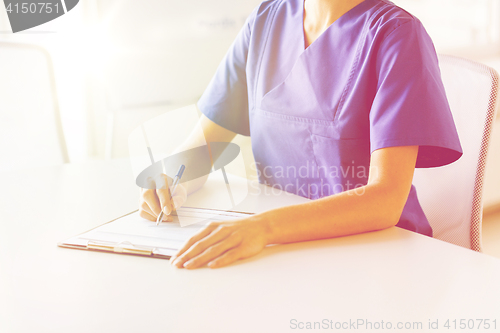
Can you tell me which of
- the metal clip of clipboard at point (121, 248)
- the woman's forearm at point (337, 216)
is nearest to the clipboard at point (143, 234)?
the metal clip of clipboard at point (121, 248)

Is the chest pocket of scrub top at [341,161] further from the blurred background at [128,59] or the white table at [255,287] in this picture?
the blurred background at [128,59]

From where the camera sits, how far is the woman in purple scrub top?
65cm

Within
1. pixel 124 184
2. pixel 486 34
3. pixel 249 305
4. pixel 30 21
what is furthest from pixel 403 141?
pixel 486 34

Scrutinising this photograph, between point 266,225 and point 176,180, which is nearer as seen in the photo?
point 266,225

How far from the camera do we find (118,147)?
77.6 inches

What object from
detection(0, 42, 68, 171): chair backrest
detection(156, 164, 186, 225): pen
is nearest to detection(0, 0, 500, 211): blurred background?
detection(0, 42, 68, 171): chair backrest

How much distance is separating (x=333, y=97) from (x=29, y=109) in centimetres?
111

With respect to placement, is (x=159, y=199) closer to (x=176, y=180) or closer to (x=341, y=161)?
(x=176, y=180)

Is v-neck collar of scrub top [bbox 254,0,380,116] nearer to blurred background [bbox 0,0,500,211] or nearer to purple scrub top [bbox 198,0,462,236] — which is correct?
purple scrub top [bbox 198,0,462,236]

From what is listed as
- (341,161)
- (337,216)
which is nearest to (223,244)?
(337,216)

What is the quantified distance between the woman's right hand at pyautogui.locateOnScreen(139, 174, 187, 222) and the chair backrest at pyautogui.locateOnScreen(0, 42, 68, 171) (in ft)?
2.52

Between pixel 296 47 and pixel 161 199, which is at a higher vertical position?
pixel 296 47

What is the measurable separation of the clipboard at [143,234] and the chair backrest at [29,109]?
0.82 m

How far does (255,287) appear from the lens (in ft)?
1.72
